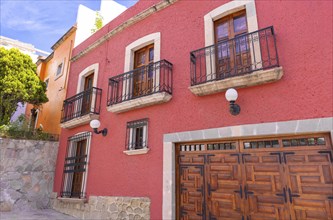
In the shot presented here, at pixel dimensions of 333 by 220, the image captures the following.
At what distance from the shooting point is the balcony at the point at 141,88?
18.1 feet

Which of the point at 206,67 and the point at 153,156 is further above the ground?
the point at 206,67

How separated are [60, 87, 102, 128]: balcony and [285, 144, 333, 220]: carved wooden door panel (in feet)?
18.9

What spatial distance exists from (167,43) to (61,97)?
6167 mm

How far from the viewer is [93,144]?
23.5 ft

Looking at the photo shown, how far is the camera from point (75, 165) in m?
7.69

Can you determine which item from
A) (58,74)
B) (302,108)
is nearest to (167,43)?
(302,108)

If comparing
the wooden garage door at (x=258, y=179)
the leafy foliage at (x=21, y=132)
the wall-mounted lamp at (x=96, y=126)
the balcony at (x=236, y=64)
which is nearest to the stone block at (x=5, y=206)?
the leafy foliage at (x=21, y=132)

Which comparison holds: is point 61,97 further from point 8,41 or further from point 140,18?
point 8,41

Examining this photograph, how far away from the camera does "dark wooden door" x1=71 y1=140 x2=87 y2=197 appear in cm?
744

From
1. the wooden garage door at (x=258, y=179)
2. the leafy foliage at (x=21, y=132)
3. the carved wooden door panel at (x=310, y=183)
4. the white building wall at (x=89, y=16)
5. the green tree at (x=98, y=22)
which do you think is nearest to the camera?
the carved wooden door panel at (x=310, y=183)

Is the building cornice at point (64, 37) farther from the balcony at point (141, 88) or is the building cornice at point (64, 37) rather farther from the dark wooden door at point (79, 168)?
the dark wooden door at point (79, 168)

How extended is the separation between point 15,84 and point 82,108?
3.17 meters

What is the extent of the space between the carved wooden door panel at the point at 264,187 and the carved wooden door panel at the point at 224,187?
156 mm

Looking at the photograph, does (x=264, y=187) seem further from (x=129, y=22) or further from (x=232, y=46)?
(x=129, y=22)
